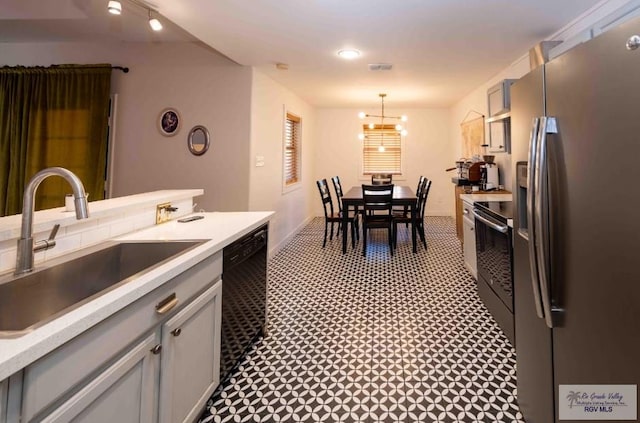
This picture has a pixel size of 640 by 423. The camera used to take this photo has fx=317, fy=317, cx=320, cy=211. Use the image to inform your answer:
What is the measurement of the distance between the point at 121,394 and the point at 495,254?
2401 millimetres

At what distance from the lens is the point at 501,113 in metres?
3.25

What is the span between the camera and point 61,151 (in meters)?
3.80

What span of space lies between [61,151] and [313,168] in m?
4.64

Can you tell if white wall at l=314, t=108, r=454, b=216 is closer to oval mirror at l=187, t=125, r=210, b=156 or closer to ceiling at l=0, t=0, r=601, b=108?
ceiling at l=0, t=0, r=601, b=108

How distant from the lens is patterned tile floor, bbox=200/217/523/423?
1.64m

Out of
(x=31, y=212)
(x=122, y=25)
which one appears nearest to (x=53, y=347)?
(x=31, y=212)

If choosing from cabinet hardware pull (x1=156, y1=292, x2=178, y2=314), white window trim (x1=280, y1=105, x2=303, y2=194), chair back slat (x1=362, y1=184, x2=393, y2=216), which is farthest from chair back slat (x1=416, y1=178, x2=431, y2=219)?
cabinet hardware pull (x1=156, y1=292, x2=178, y2=314)

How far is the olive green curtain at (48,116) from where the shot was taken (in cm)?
375

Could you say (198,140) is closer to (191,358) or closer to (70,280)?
(70,280)

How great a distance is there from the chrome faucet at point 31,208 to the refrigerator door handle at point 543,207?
154 centimetres

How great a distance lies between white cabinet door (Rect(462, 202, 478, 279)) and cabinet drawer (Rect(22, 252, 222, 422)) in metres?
2.82

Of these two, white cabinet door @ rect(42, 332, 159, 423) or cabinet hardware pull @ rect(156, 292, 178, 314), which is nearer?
white cabinet door @ rect(42, 332, 159, 423)

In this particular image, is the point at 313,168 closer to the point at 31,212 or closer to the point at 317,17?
the point at 317,17

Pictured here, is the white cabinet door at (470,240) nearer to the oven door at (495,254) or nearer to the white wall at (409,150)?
the oven door at (495,254)
